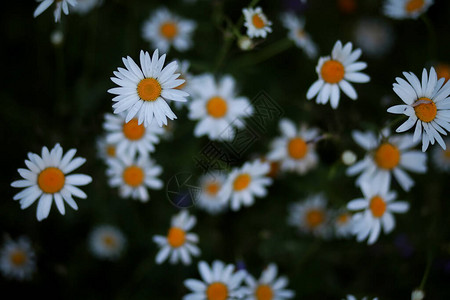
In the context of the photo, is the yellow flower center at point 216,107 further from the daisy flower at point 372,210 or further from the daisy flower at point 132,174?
the daisy flower at point 372,210

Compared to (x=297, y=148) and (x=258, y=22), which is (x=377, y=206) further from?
(x=258, y=22)

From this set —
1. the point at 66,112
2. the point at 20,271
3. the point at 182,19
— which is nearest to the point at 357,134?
the point at 182,19

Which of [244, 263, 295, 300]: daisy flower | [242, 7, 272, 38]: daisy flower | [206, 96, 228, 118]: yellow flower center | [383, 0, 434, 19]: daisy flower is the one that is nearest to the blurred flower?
[383, 0, 434, 19]: daisy flower

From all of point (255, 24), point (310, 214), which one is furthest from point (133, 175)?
point (310, 214)

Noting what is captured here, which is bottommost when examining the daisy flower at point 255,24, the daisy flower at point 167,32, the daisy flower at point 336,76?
the daisy flower at point 336,76

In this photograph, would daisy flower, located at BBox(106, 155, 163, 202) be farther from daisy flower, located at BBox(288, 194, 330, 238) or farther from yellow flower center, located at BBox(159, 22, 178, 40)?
daisy flower, located at BBox(288, 194, 330, 238)

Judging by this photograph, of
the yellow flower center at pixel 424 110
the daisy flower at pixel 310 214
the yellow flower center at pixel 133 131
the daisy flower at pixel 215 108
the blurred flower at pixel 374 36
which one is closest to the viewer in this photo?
the yellow flower center at pixel 424 110

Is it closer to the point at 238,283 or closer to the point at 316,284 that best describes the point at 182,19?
the point at 238,283

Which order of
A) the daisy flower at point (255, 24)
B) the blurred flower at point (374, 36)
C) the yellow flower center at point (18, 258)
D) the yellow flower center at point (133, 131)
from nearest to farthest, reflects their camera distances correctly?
the daisy flower at point (255, 24)
the yellow flower center at point (133, 131)
the yellow flower center at point (18, 258)
the blurred flower at point (374, 36)

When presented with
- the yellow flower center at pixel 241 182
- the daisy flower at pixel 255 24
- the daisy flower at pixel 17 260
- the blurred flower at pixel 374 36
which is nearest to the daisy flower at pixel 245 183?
the yellow flower center at pixel 241 182
